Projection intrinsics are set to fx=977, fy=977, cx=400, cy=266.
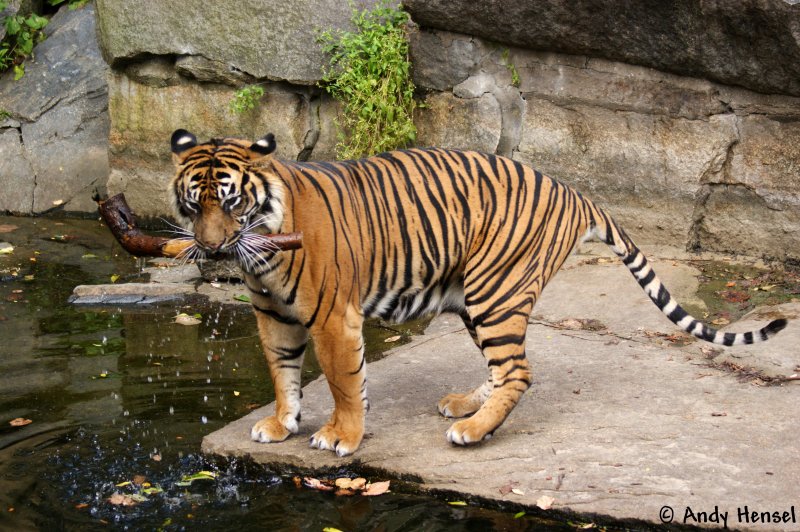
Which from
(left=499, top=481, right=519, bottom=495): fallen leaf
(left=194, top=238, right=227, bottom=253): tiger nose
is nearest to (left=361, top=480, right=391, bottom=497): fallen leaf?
(left=499, top=481, right=519, bottom=495): fallen leaf

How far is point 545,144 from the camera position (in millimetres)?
7695

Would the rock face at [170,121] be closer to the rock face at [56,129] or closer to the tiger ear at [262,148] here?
the rock face at [56,129]

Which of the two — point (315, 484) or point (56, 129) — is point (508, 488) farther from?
point (56, 129)

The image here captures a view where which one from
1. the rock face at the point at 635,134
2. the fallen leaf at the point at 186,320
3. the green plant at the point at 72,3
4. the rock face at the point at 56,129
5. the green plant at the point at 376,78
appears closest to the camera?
the fallen leaf at the point at 186,320

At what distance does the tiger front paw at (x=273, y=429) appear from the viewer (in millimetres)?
4770

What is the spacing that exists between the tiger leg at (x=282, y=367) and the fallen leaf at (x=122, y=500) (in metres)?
0.67

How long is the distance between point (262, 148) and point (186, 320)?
3013 millimetres

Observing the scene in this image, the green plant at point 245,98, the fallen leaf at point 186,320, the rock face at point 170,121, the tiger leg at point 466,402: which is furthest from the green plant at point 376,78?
the tiger leg at point 466,402

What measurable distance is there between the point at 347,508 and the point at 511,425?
987mm

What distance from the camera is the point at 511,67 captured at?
768cm

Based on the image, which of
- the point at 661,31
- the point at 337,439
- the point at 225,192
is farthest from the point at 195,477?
the point at 661,31

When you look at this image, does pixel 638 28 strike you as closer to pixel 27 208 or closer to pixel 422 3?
pixel 422 3

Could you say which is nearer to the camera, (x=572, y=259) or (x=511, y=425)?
(x=511, y=425)

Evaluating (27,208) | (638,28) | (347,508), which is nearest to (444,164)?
(347,508)
